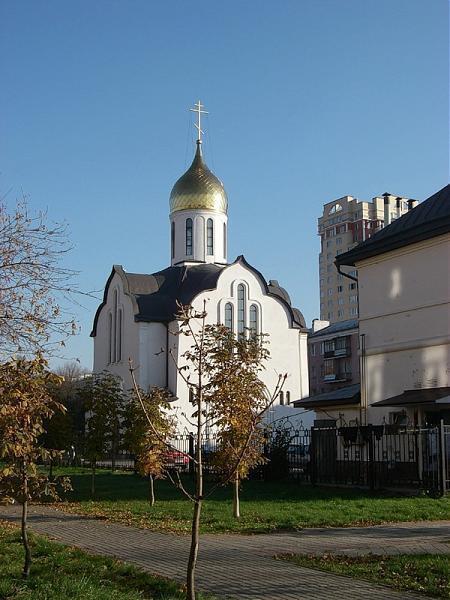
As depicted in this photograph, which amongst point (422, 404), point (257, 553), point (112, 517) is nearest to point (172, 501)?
point (112, 517)

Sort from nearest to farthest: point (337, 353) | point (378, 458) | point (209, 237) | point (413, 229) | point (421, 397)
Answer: point (421, 397)
point (378, 458)
point (413, 229)
point (209, 237)
point (337, 353)

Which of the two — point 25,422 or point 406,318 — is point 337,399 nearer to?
point 406,318

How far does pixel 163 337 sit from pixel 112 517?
33.5m

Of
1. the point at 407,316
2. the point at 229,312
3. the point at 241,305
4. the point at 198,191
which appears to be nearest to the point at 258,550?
the point at 407,316

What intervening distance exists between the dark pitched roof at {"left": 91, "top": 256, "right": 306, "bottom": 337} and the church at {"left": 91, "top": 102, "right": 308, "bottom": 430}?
64 millimetres

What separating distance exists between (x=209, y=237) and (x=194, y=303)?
7.00m

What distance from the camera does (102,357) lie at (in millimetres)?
55656

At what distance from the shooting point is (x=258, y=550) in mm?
11781

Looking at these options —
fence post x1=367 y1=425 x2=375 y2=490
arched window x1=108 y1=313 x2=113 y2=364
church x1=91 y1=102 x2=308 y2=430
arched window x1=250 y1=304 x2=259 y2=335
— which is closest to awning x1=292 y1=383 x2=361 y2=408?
fence post x1=367 y1=425 x2=375 y2=490

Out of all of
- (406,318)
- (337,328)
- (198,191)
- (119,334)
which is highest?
(198,191)

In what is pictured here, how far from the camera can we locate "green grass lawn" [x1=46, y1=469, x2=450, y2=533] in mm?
15008

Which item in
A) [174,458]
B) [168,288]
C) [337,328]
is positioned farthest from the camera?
[337,328]

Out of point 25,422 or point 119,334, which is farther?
point 119,334

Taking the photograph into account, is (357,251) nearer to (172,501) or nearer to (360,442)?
(360,442)
